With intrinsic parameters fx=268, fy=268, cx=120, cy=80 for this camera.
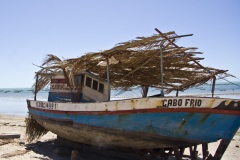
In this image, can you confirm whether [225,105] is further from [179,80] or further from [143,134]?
[179,80]

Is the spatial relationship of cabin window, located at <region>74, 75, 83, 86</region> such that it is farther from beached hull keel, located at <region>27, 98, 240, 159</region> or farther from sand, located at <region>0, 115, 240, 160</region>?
sand, located at <region>0, 115, 240, 160</region>

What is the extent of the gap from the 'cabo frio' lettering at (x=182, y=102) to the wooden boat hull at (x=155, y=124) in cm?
6

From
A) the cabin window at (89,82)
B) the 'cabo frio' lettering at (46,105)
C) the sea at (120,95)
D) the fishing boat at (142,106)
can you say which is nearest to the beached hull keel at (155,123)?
the fishing boat at (142,106)

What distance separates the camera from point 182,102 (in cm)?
767

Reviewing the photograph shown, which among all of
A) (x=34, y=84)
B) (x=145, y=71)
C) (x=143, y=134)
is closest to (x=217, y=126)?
(x=143, y=134)

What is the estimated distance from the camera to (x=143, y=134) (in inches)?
333

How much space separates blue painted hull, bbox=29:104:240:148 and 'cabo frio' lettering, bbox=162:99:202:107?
21 cm

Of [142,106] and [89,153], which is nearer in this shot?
[142,106]

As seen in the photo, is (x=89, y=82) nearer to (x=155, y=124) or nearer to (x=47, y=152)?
(x=47, y=152)

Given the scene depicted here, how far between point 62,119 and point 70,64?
2232mm

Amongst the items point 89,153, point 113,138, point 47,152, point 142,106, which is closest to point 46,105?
point 47,152

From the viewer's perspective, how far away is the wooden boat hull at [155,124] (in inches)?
296

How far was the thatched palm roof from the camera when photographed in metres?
8.89

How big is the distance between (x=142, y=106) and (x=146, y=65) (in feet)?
7.54
